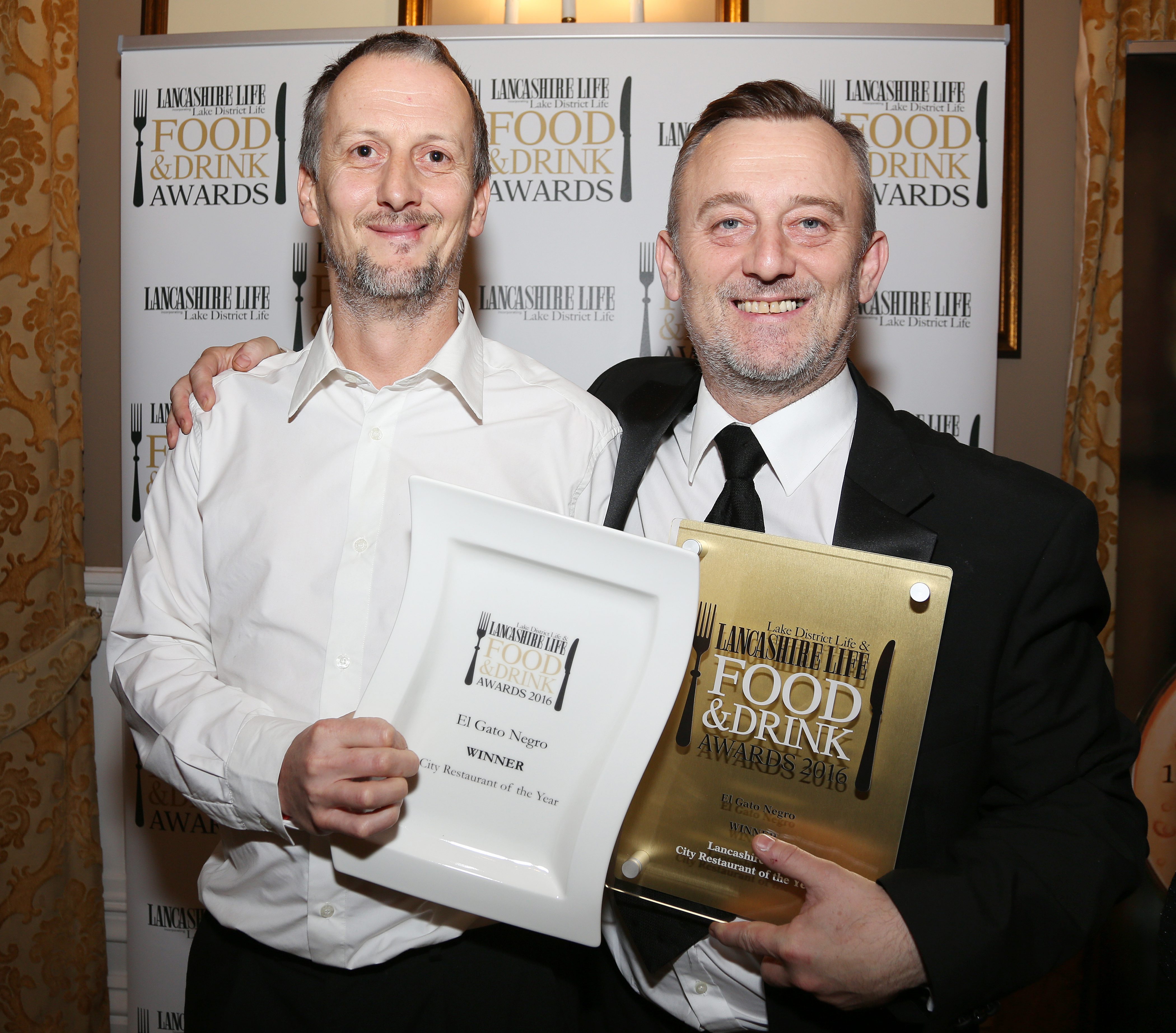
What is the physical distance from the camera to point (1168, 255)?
85.4 inches

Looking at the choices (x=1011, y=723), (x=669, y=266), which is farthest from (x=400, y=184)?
(x=1011, y=723)

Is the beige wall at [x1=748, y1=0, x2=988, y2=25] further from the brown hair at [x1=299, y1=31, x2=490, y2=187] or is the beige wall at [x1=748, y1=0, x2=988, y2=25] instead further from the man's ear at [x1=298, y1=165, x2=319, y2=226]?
the man's ear at [x1=298, y1=165, x2=319, y2=226]

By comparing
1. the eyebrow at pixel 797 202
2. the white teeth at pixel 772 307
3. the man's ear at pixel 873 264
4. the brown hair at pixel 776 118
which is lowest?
the white teeth at pixel 772 307

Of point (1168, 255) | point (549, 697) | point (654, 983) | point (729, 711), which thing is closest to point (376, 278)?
point (549, 697)

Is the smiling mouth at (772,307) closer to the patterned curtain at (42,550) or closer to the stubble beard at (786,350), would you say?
the stubble beard at (786,350)

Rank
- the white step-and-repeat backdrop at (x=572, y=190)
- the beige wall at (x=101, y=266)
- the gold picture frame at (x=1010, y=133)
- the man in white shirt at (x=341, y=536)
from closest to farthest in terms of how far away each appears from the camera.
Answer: the man in white shirt at (x=341, y=536) < the white step-and-repeat backdrop at (x=572, y=190) < the gold picture frame at (x=1010, y=133) < the beige wall at (x=101, y=266)

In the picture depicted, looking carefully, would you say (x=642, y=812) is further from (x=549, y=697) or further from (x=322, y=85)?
(x=322, y=85)

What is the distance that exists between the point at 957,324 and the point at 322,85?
5.85 feet

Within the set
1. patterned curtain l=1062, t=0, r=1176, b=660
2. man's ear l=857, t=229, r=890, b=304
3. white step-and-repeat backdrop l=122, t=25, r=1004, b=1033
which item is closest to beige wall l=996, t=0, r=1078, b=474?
patterned curtain l=1062, t=0, r=1176, b=660

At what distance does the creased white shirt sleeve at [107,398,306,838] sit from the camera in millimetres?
1266

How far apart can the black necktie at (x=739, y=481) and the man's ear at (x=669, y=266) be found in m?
0.30

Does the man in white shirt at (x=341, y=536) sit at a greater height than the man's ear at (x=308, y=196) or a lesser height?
lesser

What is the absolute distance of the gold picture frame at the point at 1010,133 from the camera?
110 inches

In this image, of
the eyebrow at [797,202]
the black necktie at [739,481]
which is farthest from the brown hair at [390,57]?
the black necktie at [739,481]
